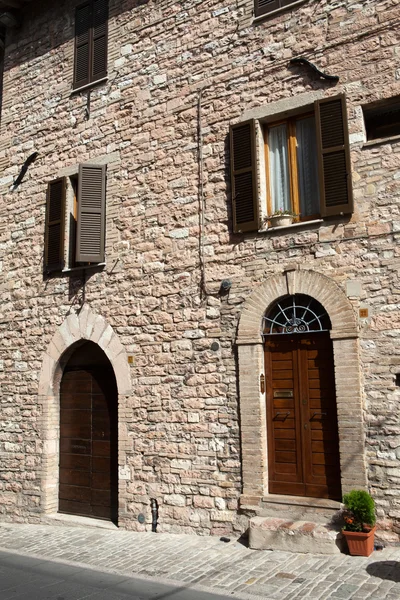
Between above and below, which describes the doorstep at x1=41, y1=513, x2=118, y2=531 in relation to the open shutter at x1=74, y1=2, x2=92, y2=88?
below

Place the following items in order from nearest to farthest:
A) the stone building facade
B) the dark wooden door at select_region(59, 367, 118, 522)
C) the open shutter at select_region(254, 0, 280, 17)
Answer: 1. the stone building facade
2. the open shutter at select_region(254, 0, 280, 17)
3. the dark wooden door at select_region(59, 367, 118, 522)

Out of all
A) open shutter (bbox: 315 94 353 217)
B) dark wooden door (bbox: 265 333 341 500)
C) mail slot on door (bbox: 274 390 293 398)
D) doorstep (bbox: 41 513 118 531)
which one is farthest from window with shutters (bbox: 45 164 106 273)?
doorstep (bbox: 41 513 118 531)

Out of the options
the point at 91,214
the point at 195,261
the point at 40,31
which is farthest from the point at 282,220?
the point at 40,31

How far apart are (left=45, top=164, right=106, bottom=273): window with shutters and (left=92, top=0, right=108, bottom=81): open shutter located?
74.7 inches

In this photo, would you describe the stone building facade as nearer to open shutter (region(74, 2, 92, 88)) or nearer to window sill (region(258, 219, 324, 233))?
window sill (region(258, 219, 324, 233))

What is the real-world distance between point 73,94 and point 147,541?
7.53 meters

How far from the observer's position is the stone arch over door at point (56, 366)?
860 centimetres

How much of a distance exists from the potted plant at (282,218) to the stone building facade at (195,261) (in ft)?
0.45

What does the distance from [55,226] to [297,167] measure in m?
4.40

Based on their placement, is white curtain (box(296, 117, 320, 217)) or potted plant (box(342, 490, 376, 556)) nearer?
potted plant (box(342, 490, 376, 556))

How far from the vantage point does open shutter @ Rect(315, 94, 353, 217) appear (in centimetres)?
672

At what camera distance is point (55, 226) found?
9.47 m

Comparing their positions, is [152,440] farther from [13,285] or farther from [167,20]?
[167,20]

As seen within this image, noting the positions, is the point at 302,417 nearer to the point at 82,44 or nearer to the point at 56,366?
the point at 56,366
